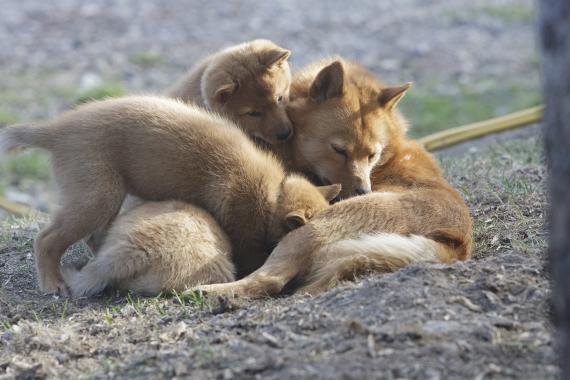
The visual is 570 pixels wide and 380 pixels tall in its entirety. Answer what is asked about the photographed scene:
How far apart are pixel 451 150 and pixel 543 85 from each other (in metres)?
5.69

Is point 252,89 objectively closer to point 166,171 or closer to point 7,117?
point 166,171

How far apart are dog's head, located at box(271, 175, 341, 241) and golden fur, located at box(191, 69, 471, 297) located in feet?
0.27

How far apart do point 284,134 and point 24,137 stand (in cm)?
163

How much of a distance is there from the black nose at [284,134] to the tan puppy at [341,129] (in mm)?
59

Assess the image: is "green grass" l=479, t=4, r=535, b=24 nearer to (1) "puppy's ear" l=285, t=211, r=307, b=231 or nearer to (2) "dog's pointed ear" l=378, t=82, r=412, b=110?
(2) "dog's pointed ear" l=378, t=82, r=412, b=110

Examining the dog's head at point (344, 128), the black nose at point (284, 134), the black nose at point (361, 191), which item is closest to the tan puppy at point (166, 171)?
the black nose at point (361, 191)

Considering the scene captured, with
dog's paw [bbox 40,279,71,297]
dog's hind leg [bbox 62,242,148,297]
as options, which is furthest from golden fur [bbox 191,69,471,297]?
dog's paw [bbox 40,279,71,297]

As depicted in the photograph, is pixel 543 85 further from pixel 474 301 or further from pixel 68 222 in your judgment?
pixel 68 222

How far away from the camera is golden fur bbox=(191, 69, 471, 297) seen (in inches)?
180

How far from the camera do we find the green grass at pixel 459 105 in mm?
10562

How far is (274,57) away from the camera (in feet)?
19.5

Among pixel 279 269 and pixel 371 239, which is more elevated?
pixel 371 239

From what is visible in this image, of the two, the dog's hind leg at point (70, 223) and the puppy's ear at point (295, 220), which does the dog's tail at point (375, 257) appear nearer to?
the puppy's ear at point (295, 220)

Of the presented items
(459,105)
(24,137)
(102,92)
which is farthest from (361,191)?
(459,105)
